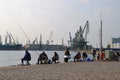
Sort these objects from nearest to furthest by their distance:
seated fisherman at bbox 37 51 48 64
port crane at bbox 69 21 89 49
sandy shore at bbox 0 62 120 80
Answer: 1. sandy shore at bbox 0 62 120 80
2. seated fisherman at bbox 37 51 48 64
3. port crane at bbox 69 21 89 49

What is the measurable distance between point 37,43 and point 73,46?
102 ft

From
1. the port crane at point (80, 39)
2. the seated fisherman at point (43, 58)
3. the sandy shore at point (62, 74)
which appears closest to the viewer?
the sandy shore at point (62, 74)

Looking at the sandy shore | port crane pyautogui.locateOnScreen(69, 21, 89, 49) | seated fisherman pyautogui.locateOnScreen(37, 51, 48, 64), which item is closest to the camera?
the sandy shore

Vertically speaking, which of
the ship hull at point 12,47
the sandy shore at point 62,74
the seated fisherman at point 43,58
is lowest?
the sandy shore at point 62,74

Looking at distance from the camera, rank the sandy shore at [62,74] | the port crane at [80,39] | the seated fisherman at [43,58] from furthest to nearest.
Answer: the port crane at [80,39] → the seated fisherman at [43,58] → the sandy shore at [62,74]

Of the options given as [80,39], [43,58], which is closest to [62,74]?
[43,58]

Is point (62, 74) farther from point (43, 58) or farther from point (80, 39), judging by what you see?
point (80, 39)

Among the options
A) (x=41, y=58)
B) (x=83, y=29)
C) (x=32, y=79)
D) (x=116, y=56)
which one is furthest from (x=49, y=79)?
(x=83, y=29)

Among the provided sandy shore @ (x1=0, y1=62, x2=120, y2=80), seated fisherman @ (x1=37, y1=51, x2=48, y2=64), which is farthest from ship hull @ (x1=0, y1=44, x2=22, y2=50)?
sandy shore @ (x1=0, y1=62, x2=120, y2=80)

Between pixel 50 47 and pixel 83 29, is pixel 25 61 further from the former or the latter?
pixel 50 47

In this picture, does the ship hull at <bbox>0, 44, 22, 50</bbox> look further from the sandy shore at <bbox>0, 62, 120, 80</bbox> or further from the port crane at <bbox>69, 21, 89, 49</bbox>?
the sandy shore at <bbox>0, 62, 120, 80</bbox>

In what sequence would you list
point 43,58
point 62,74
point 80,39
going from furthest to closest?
1. point 80,39
2. point 43,58
3. point 62,74

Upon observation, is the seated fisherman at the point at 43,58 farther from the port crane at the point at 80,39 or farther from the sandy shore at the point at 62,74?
the port crane at the point at 80,39

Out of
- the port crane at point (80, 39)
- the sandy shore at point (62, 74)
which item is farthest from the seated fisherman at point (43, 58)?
the port crane at point (80, 39)
